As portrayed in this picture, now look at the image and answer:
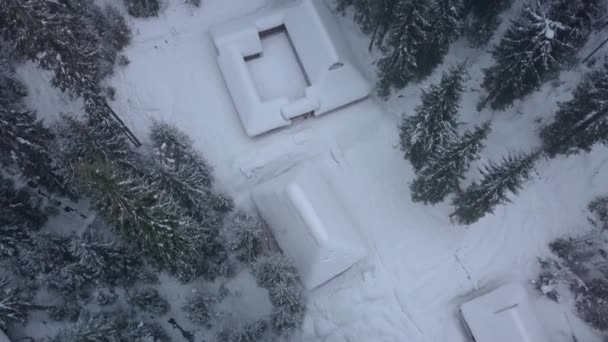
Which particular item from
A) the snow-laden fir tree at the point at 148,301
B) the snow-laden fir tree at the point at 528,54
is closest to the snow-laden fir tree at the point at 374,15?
the snow-laden fir tree at the point at 528,54

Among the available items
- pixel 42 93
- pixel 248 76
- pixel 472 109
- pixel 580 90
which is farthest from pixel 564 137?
pixel 42 93

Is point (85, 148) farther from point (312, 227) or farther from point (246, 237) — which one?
point (312, 227)

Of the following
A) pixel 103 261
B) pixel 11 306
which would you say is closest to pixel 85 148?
pixel 103 261

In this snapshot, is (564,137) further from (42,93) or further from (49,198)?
(42,93)

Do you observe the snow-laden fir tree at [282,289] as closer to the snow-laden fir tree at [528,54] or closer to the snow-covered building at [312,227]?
the snow-covered building at [312,227]

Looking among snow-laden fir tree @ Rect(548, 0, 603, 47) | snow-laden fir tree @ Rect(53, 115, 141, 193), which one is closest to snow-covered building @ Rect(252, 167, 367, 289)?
snow-laden fir tree @ Rect(53, 115, 141, 193)

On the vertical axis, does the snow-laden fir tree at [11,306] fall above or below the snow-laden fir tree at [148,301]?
above
